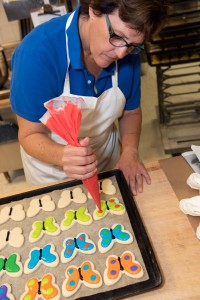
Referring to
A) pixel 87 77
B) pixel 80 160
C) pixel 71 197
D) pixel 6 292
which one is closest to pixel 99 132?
pixel 87 77

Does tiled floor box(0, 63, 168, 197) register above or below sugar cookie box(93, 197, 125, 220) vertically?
below

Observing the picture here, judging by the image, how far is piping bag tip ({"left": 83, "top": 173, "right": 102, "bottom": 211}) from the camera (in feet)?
2.74

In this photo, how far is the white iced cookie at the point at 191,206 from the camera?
2.56 feet

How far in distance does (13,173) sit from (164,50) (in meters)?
1.56

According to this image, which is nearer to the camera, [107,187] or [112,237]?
[112,237]

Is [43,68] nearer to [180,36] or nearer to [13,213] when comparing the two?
[13,213]

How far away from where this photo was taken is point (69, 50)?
3.05 feet

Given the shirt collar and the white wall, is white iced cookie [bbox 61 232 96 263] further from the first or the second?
the white wall

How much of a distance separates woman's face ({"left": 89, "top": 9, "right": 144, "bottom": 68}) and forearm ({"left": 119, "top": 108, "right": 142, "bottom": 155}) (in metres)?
0.36

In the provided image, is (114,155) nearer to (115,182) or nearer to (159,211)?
(115,182)

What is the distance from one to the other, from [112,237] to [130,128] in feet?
1.80

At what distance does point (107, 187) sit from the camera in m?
0.94

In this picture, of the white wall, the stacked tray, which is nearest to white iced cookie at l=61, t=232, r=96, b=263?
the stacked tray

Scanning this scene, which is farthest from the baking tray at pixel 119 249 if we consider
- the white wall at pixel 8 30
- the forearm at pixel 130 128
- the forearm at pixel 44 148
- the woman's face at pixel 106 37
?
the white wall at pixel 8 30
